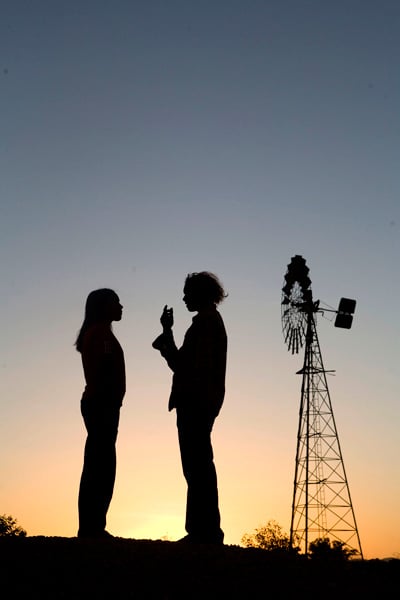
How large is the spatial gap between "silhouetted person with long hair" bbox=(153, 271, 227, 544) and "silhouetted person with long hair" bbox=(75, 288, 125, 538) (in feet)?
1.98

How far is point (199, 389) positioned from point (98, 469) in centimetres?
142

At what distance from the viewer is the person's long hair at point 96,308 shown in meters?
8.52

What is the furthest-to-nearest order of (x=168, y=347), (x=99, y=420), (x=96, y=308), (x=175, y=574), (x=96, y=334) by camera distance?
(x=96, y=308) < (x=96, y=334) < (x=99, y=420) < (x=168, y=347) < (x=175, y=574)

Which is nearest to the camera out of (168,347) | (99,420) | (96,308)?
(168,347)

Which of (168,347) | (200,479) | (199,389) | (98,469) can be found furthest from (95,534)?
(168,347)

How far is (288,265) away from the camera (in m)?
26.2

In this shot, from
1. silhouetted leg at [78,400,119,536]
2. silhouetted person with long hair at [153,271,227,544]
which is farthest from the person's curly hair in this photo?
silhouetted leg at [78,400,119,536]

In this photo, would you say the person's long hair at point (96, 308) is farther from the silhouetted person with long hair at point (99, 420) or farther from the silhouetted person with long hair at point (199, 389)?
the silhouetted person with long hair at point (199, 389)

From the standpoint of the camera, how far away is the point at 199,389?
25.7 feet

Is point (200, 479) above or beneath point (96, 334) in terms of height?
beneath

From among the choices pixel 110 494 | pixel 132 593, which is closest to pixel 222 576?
pixel 132 593

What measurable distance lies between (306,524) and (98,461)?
734 inches

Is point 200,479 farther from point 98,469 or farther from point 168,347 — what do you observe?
point 168,347

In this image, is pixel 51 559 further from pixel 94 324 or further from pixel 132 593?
pixel 94 324
